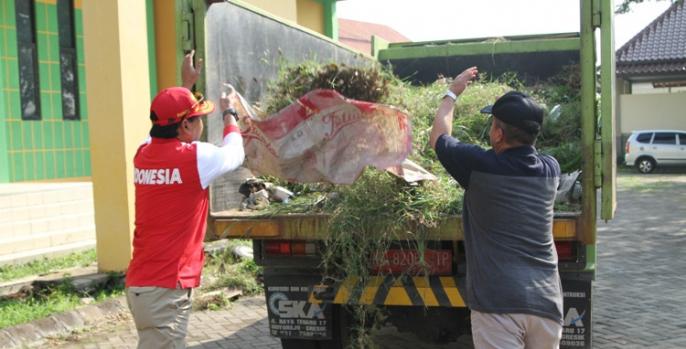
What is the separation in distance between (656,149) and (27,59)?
18446 millimetres

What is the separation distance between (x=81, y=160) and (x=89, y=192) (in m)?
1.63

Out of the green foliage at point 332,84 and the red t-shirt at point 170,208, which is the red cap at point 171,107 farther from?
the green foliage at point 332,84

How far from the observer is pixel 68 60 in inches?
396

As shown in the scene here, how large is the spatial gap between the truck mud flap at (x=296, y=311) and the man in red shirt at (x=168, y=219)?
3.28 feet

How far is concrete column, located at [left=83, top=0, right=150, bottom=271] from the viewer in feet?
22.6

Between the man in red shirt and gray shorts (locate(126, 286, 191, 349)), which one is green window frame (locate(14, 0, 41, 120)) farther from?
gray shorts (locate(126, 286, 191, 349))

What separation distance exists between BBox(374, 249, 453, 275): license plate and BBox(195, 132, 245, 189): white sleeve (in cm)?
103

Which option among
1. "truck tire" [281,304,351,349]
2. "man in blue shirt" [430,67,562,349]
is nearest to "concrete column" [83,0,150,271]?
"truck tire" [281,304,351,349]

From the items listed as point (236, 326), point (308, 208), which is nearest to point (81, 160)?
point (236, 326)

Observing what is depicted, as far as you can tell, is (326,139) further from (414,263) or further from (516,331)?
(516,331)

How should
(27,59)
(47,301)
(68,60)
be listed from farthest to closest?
(68,60) → (27,59) → (47,301)

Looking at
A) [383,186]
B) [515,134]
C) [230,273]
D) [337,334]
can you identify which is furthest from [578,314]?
[230,273]

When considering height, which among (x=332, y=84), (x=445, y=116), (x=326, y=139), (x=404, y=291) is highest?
(x=332, y=84)

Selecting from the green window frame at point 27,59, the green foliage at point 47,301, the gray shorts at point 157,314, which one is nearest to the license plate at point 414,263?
the gray shorts at point 157,314
